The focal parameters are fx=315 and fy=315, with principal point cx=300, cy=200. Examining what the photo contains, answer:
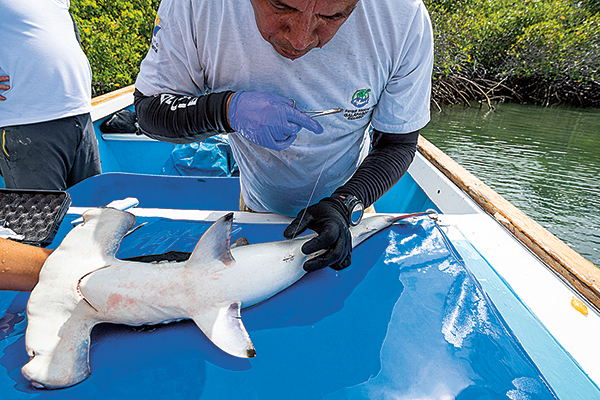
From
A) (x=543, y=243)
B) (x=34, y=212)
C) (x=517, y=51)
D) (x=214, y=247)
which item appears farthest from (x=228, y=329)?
(x=517, y=51)

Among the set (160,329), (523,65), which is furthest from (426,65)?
(523,65)

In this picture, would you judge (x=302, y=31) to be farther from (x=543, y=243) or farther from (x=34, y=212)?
(x=34, y=212)

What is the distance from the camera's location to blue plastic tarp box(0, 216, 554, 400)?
965 mm

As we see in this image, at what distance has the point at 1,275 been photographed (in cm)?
118

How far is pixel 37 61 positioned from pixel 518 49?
2108 centimetres

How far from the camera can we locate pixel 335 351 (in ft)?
3.56

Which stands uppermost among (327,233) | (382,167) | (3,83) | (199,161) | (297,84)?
(297,84)

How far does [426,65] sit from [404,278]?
3.40 feet

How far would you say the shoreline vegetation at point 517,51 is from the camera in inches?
611

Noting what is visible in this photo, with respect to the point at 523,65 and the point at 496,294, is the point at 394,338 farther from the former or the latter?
the point at 523,65

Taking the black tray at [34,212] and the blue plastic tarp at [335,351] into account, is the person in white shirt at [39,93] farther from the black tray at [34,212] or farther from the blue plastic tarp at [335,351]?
the blue plastic tarp at [335,351]

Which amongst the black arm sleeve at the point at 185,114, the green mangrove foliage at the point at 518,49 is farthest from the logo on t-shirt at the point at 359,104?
the green mangrove foliage at the point at 518,49

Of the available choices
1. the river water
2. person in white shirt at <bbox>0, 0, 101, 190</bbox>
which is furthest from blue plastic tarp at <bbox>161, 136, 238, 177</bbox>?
the river water

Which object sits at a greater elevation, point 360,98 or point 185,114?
point 360,98
